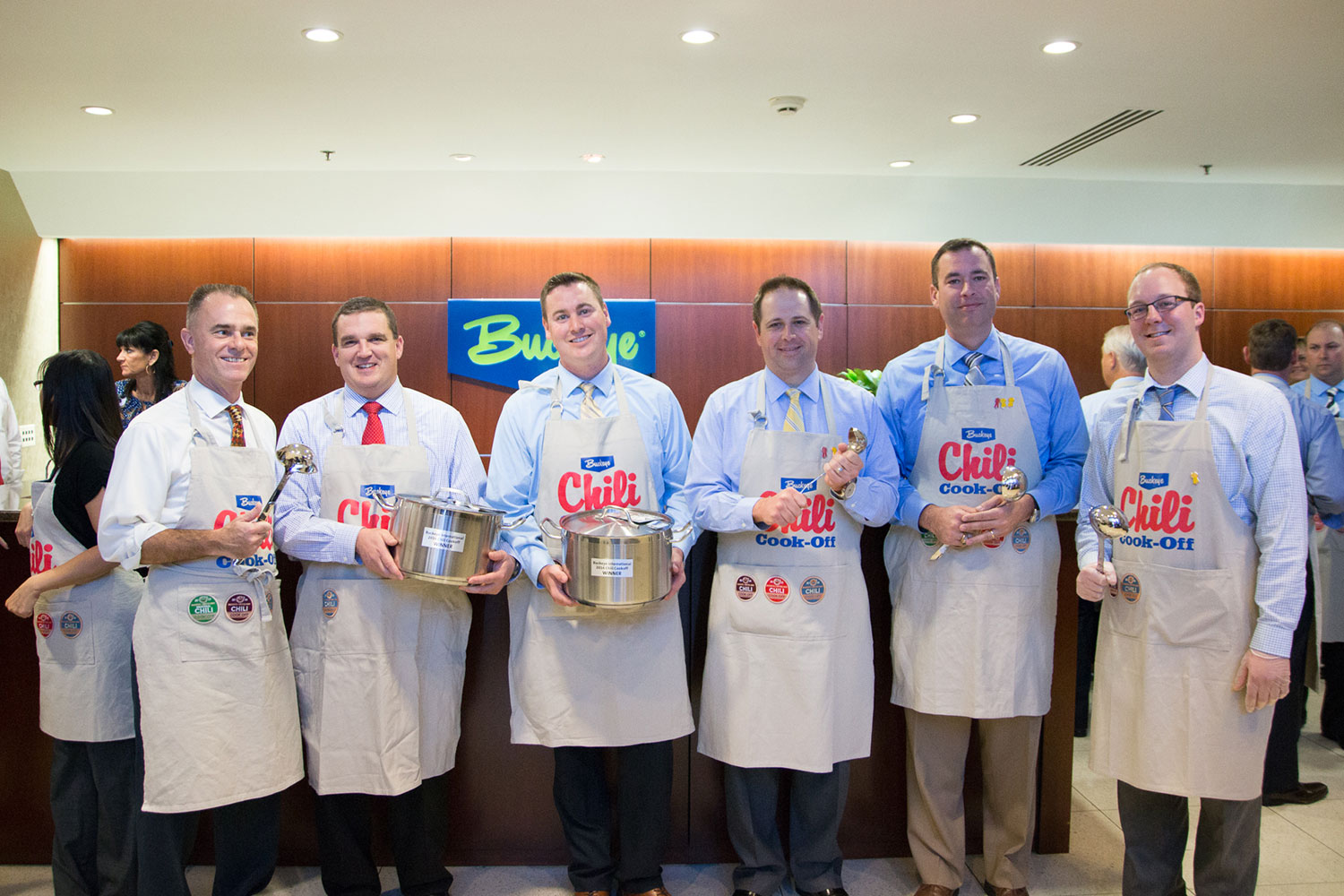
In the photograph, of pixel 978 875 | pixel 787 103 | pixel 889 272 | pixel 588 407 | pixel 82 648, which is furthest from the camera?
pixel 889 272

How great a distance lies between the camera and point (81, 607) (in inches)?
90.4

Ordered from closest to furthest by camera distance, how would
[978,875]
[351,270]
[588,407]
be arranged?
[588,407]
[978,875]
[351,270]

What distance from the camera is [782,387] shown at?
2.45 metres

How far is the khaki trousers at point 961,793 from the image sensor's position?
245cm

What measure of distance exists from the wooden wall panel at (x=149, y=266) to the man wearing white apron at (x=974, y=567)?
5299 mm

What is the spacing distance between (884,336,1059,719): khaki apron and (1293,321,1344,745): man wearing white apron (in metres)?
2.11

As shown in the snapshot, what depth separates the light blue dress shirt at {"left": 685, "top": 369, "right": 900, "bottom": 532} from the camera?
239 centimetres

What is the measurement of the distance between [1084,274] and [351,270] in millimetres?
5138

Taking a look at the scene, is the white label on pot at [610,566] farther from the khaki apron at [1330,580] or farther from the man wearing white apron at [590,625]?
the khaki apron at [1330,580]

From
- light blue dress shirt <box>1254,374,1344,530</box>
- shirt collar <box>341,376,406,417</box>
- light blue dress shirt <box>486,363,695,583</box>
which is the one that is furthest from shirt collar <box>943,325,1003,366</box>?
shirt collar <box>341,376,406,417</box>

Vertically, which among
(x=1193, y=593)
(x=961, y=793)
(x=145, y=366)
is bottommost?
(x=961, y=793)

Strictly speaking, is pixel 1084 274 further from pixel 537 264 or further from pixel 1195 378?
pixel 1195 378

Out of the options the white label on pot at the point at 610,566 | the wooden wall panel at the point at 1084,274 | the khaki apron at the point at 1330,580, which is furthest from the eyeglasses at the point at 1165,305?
the wooden wall panel at the point at 1084,274

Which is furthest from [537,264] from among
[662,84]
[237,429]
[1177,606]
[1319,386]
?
[1177,606]
